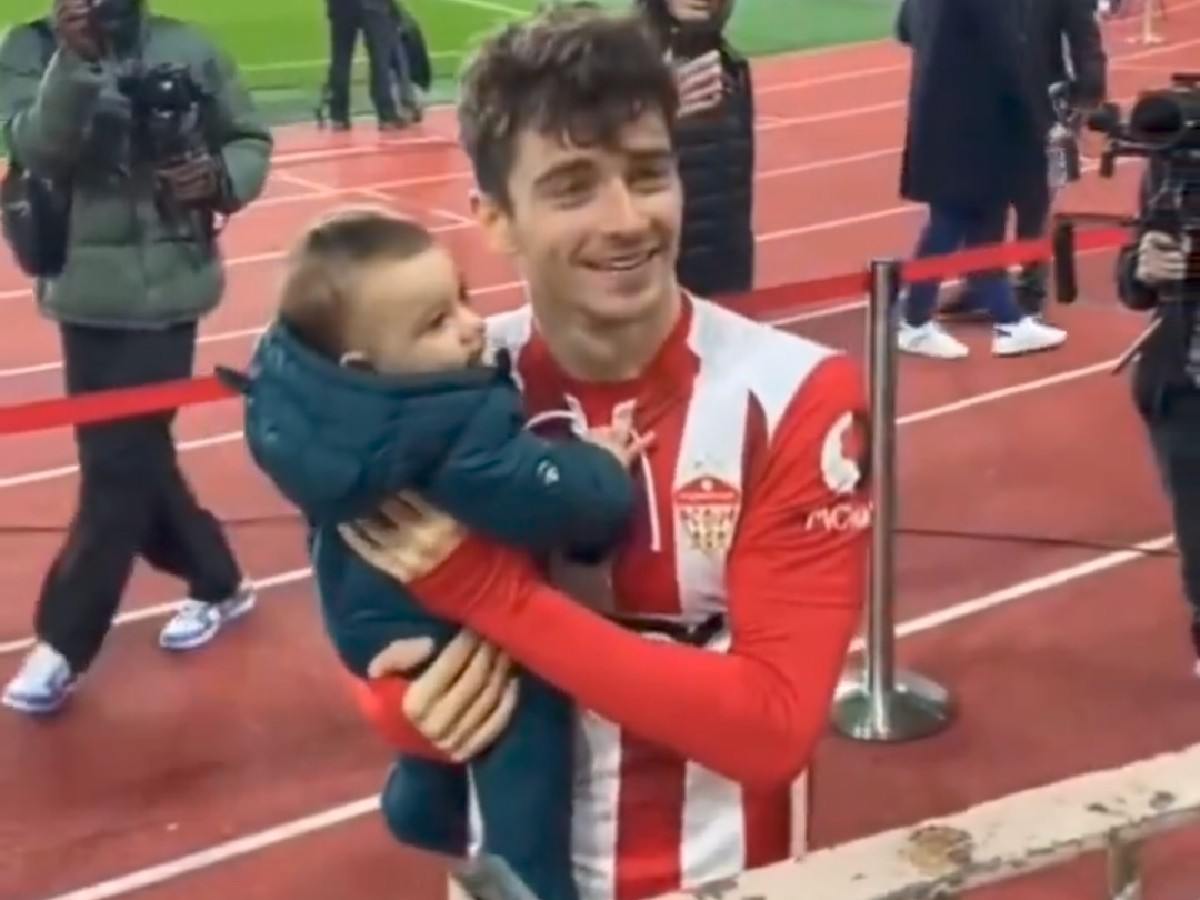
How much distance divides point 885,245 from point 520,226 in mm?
8140

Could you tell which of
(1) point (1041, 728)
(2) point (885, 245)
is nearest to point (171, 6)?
(2) point (885, 245)

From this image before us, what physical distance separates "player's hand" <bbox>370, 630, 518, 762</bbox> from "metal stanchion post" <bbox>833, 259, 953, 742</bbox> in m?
2.54

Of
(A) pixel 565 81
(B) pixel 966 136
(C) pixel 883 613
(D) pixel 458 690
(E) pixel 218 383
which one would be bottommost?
(C) pixel 883 613

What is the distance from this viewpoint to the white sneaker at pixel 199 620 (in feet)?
17.3

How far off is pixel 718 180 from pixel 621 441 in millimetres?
3235

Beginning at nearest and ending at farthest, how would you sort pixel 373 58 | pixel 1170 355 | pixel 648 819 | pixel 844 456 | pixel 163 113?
1. pixel 844 456
2. pixel 648 819
3. pixel 1170 355
4. pixel 163 113
5. pixel 373 58

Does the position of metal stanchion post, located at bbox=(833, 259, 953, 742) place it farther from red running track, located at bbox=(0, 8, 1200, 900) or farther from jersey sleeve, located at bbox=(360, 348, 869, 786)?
jersey sleeve, located at bbox=(360, 348, 869, 786)

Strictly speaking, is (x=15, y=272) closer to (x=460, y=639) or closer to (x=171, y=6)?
(x=460, y=639)

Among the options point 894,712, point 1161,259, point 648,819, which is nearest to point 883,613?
point 894,712

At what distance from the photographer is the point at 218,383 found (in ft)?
11.6

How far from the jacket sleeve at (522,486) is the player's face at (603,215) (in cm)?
14

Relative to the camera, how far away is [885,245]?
9.96 m

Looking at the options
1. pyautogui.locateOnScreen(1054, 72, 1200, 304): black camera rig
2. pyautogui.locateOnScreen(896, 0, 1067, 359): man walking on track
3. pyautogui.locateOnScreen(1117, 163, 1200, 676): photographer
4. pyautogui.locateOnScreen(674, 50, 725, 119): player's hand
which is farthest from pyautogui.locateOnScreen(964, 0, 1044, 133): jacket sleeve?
pyautogui.locateOnScreen(1054, 72, 1200, 304): black camera rig

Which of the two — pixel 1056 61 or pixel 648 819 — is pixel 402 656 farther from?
pixel 1056 61
